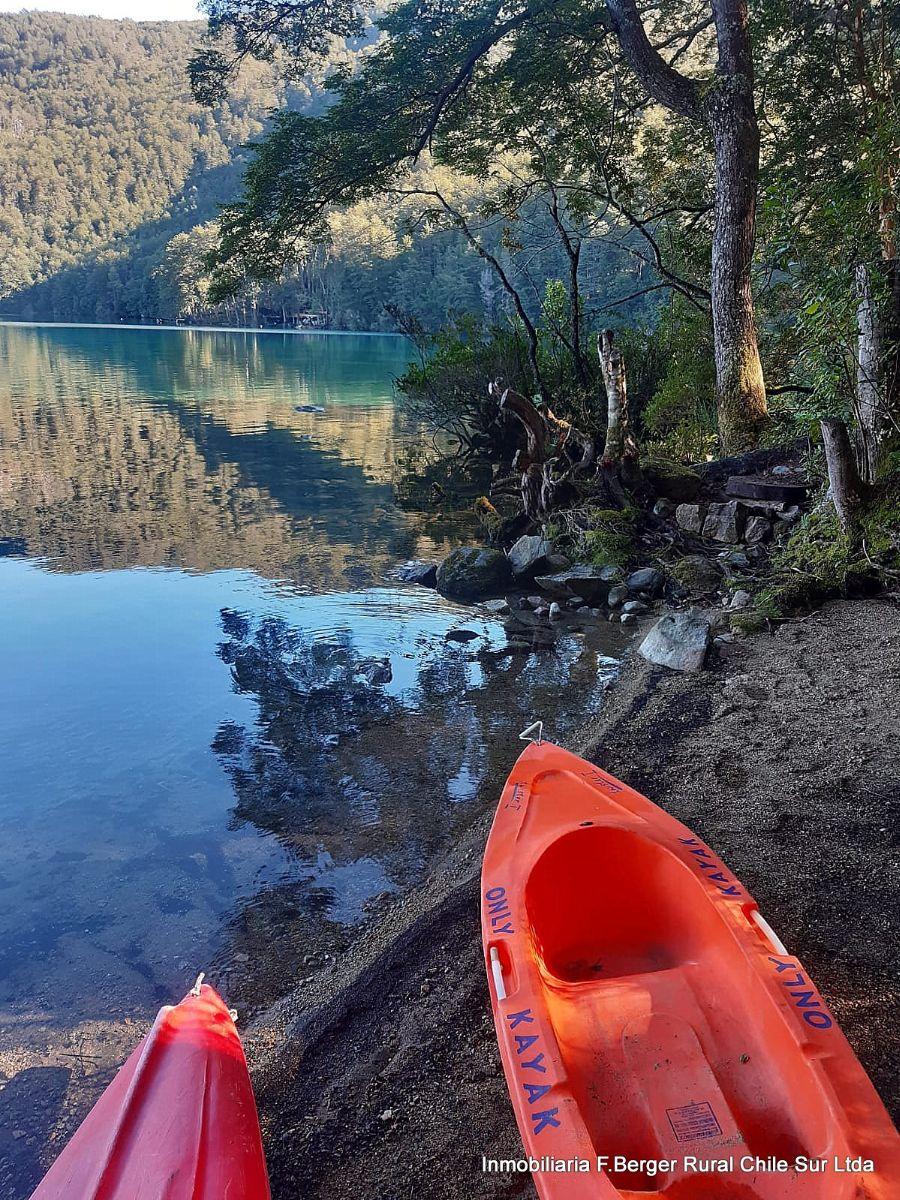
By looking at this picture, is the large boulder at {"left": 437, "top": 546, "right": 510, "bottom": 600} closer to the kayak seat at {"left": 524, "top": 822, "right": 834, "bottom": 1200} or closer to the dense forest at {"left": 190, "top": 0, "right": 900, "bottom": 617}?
the dense forest at {"left": 190, "top": 0, "right": 900, "bottom": 617}

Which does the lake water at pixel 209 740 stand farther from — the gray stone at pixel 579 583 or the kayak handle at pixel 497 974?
the kayak handle at pixel 497 974

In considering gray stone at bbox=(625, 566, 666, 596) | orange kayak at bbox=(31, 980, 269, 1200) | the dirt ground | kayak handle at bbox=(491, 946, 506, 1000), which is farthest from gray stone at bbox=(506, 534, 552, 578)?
orange kayak at bbox=(31, 980, 269, 1200)

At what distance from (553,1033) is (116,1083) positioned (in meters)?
1.43

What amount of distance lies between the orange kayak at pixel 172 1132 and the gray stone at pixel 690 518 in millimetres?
7422

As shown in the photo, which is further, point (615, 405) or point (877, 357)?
point (615, 405)

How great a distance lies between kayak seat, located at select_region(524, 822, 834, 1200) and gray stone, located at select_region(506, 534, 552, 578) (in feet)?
19.9

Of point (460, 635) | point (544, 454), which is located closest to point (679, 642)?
point (460, 635)

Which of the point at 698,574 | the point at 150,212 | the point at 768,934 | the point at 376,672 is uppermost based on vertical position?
the point at 150,212

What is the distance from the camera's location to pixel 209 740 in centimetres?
605

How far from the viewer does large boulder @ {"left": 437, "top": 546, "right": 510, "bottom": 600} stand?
30.1ft

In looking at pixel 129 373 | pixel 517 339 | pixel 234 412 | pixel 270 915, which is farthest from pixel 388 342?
pixel 270 915

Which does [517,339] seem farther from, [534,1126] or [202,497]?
[534,1126]

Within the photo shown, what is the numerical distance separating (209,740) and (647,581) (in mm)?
4652

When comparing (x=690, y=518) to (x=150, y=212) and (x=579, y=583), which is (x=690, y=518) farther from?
(x=150, y=212)
